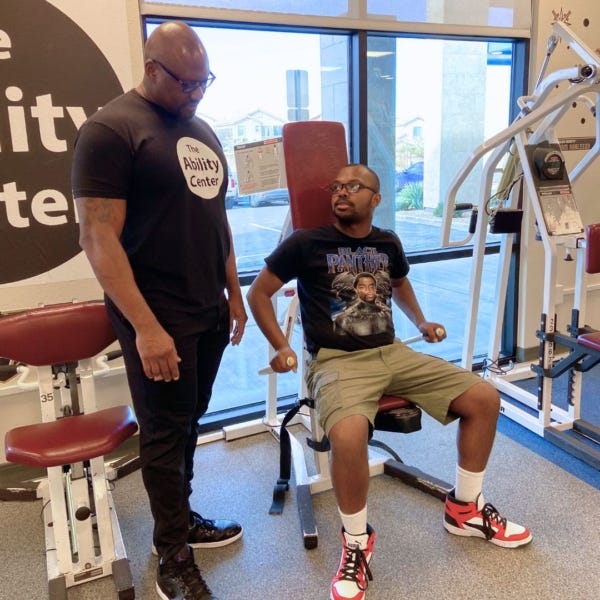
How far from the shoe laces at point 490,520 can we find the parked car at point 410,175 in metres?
1.84

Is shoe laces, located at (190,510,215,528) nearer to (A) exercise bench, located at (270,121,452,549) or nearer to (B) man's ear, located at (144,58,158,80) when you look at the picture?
(A) exercise bench, located at (270,121,452,549)

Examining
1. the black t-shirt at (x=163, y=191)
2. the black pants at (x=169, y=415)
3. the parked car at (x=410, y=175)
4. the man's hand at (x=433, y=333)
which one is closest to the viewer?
the black t-shirt at (x=163, y=191)

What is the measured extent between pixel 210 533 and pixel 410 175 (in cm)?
220

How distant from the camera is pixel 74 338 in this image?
1818 millimetres

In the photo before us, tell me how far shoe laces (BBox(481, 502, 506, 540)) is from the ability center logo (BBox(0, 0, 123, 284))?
6.02 feet

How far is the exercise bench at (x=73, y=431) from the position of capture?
5.61 feet

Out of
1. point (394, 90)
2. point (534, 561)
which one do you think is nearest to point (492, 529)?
point (534, 561)

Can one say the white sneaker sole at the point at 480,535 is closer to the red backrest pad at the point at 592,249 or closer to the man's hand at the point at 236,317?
the man's hand at the point at 236,317

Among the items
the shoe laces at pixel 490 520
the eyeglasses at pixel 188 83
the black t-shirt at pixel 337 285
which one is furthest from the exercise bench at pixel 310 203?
the eyeglasses at pixel 188 83

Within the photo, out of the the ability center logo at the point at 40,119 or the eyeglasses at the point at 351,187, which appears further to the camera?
the the ability center logo at the point at 40,119

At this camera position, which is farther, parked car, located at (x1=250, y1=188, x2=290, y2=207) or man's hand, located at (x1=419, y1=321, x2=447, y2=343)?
parked car, located at (x1=250, y1=188, x2=290, y2=207)

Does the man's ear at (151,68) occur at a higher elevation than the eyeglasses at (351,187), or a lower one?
higher

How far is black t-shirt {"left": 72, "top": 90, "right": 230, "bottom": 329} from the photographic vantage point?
1.36m

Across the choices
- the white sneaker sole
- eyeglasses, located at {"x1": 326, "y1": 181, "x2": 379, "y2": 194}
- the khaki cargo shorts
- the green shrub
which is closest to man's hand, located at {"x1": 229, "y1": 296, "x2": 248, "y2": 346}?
the khaki cargo shorts
